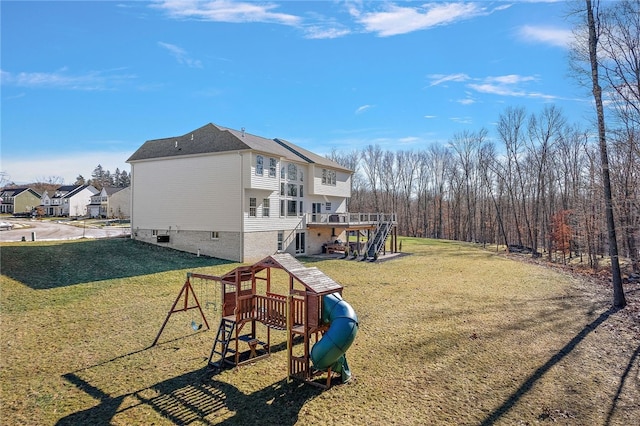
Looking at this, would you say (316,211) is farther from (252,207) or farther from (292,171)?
(252,207)

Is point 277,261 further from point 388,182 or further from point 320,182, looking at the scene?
point 388,182

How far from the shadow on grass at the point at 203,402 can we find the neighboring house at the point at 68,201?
6831cm

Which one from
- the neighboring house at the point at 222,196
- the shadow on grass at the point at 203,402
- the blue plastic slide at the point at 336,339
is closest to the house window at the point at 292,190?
the neighboring house at the point at 222,196

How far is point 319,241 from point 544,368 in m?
24.4

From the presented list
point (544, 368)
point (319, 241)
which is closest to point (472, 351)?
point (544, 368)

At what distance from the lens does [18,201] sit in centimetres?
6831

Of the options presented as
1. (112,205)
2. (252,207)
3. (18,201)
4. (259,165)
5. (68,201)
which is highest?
(259,165)

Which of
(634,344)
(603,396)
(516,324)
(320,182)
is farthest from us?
(320,182)

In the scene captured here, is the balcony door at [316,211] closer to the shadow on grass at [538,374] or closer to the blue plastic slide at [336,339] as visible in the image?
the shadow on grass at [538,374]

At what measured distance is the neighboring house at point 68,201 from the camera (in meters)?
65.1

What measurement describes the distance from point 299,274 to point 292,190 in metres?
21.3

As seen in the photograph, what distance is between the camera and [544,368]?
30.8ft

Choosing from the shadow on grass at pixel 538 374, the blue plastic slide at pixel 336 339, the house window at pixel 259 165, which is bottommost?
the shadow on grass at pixel 538 374

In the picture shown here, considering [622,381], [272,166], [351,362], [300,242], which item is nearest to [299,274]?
[351,362]
